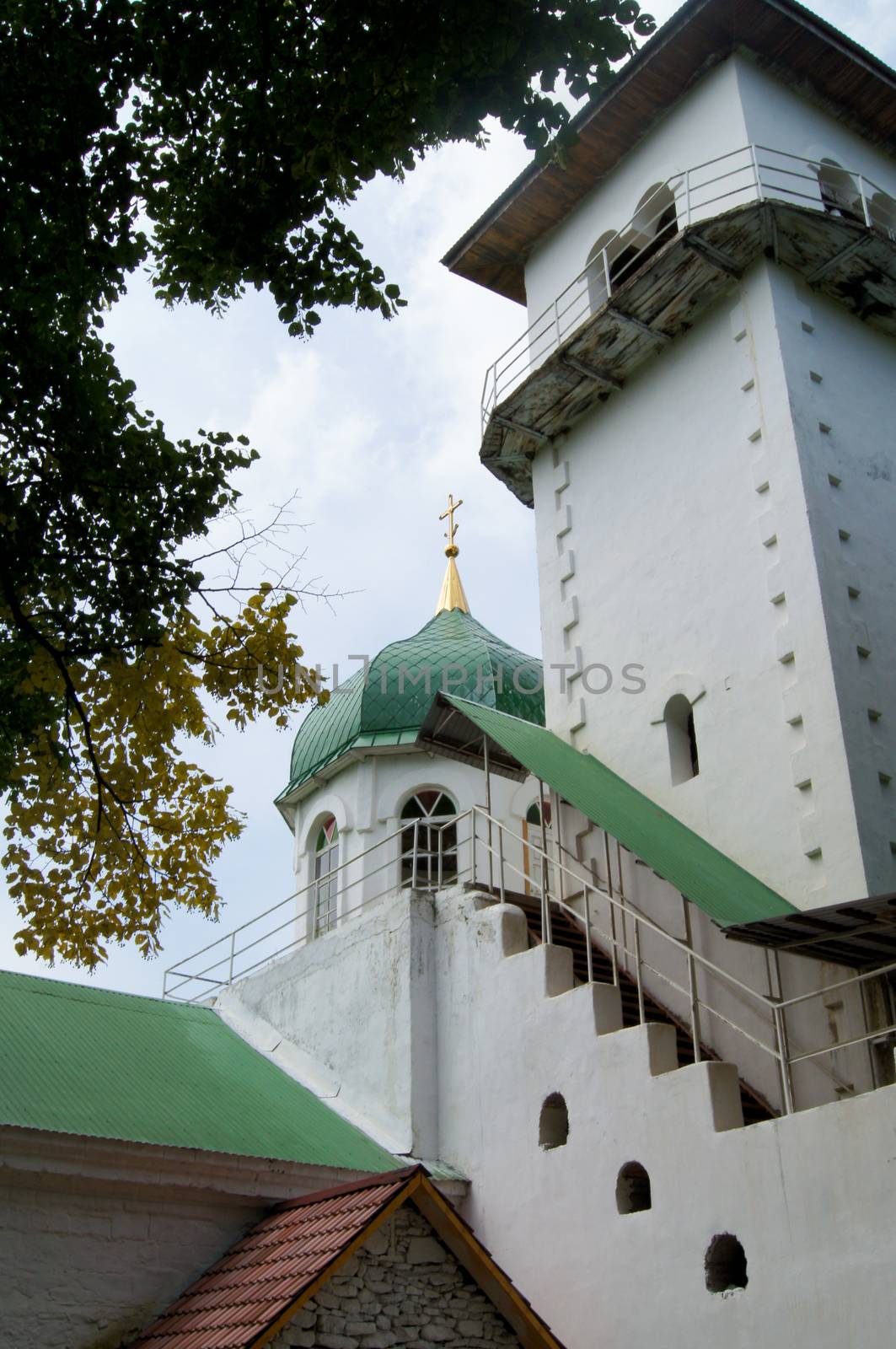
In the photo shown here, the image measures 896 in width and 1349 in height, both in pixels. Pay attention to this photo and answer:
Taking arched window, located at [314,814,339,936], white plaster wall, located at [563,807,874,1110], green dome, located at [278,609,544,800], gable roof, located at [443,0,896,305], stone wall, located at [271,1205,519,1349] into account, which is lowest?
stone wall, located at [271,1205,519,1349]

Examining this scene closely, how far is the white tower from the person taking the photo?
513 inches

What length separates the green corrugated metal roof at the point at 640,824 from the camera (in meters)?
11.2

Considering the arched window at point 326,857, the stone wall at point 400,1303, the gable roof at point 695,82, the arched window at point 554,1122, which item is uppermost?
the gable roof at point 695,82

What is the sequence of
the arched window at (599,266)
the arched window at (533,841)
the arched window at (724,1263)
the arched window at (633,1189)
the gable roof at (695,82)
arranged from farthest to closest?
the arched window at (599,266) → the gable roof at (695,82) → the arched window at (533,841) → the arched window at (633,1189) → the arched window at (724,1263)

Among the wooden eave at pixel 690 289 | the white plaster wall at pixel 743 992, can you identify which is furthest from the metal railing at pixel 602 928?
the wooden eave at pixel 690 289

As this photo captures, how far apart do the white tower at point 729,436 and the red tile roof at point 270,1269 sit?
16.2 feet

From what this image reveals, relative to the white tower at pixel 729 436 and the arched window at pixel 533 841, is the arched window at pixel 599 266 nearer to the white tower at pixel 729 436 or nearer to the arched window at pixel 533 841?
the white tower at pixel 729 436

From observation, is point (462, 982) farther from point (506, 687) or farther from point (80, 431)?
point (506, 687)

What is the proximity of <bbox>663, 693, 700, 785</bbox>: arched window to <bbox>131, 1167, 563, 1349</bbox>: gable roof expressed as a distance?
5.94 meters

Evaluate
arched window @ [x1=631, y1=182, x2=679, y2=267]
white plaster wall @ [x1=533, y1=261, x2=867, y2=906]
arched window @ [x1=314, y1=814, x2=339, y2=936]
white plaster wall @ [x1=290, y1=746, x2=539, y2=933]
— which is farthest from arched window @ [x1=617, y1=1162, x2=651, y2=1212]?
arched window @ [x1=631, y1=182, x2=679, y2=267]

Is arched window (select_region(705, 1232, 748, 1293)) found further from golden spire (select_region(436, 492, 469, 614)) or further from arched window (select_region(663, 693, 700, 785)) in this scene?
golden spire (select_region(436, 492, 469, 614))

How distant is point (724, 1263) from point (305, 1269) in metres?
3.08

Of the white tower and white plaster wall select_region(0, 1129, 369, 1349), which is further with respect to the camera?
the white tower

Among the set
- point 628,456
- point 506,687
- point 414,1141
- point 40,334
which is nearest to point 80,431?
point 40,334
